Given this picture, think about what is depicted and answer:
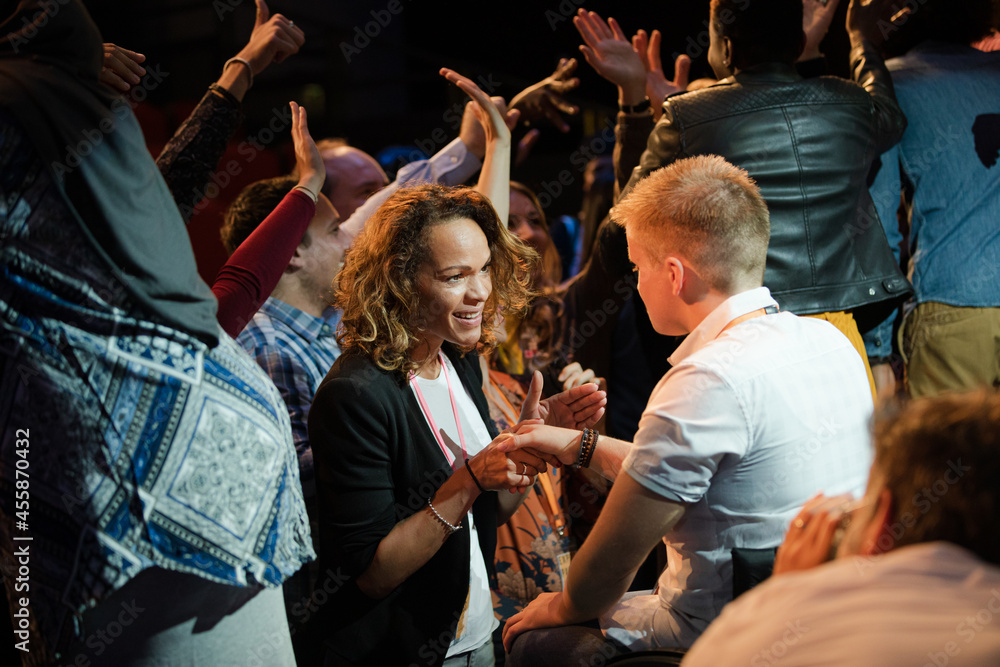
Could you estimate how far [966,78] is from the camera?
100 inches

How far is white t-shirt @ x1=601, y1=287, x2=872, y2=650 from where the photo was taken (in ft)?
4.61

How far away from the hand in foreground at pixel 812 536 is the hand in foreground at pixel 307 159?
1.31 m

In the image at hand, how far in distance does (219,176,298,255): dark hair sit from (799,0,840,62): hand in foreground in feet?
5.86

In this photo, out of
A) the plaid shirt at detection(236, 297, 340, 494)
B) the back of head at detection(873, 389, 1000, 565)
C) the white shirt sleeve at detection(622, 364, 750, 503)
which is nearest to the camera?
the back of head at detection(873, 389, 1000, 565)

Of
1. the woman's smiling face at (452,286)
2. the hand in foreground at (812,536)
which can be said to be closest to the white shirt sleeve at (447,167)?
the woman's smiling face at (452,286)

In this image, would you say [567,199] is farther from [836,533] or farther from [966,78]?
[836,533]

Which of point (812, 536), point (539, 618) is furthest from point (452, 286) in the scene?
Answer: point (812, 536)

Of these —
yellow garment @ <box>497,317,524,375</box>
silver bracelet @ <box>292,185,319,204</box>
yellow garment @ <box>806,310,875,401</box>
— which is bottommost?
yellow garment @ <box>497,317,524,375</box>

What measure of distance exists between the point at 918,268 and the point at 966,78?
644 millimetres

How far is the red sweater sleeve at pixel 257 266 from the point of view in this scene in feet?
5.32

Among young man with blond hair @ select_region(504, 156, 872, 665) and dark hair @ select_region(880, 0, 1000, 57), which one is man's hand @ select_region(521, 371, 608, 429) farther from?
dark hair @ select_region(880, 0, 1000, 57)

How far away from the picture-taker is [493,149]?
258 centimetres

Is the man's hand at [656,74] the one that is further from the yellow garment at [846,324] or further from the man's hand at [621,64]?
the yellow garment at [846,324]

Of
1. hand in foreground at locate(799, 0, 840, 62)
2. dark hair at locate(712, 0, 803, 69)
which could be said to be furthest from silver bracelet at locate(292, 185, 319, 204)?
hand in foreground at locate(799, 0, 840, 62)
